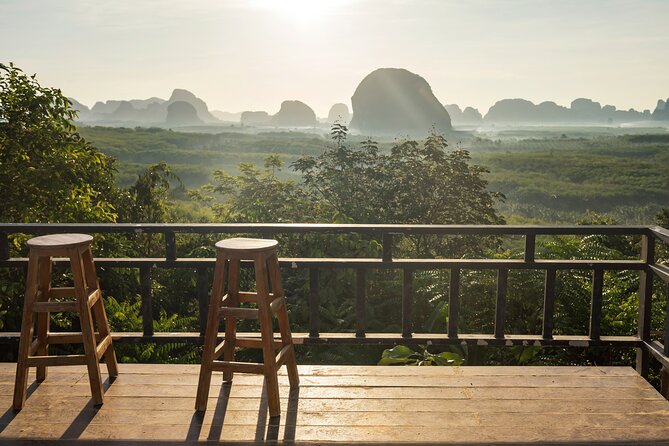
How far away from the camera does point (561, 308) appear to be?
21.1 feet

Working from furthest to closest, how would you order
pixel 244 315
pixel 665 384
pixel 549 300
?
1. pixel 549 300
2. pixel 665 384
3. pixel 244 315

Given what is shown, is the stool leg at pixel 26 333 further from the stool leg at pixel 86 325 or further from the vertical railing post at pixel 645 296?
the vertical railing post at pixel 645 296

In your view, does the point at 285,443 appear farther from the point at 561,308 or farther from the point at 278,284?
the point at 561,308

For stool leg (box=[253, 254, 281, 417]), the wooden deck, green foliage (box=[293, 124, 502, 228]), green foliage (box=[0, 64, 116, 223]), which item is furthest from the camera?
green foliage (box=[293, 124, 502, 228])

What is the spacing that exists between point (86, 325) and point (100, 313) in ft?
1.27

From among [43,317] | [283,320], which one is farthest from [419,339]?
[43,317]

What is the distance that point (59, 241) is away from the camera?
367cm

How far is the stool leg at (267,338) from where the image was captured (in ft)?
11.4

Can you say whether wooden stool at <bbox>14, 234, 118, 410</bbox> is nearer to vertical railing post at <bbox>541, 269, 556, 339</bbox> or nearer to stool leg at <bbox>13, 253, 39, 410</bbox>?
stool leg at <bbox>13, 253, 39, 410</bbox>

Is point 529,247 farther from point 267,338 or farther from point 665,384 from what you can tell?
point 267,338

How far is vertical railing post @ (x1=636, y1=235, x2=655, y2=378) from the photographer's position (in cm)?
438

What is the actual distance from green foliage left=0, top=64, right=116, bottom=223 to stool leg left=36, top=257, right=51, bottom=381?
18.8 feet

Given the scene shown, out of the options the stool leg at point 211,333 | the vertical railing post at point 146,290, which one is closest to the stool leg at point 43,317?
the vertical railing post at point 146,290

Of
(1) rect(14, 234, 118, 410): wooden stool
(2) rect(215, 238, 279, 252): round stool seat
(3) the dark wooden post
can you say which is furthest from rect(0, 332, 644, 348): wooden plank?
(2) rect(215, 238, 279, 252): round stool seat
